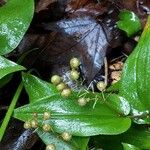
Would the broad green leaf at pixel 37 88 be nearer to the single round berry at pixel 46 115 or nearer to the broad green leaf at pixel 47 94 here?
the broad green leaf at pixel 47 94

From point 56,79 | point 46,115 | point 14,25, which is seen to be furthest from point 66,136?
point 14,25

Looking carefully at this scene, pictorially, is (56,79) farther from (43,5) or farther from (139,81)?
(43,5)

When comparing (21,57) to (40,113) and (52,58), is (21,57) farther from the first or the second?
(40,113)

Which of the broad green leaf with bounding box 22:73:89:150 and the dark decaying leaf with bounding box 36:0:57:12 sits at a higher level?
the dark decaying leaf with bounding box 36:0:57:12

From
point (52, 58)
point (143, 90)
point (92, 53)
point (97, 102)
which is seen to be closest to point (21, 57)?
point (52, 58)

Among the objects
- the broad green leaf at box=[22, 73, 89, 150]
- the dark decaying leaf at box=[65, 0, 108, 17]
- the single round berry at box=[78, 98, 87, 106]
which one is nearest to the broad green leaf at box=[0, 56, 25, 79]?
the broad green leaf at box=[22, 73, 89, 150]

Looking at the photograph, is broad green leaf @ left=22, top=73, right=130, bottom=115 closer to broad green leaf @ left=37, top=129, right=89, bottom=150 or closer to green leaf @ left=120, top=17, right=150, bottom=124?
green leaf @ left=120, top=17, right=150, bottom=124
